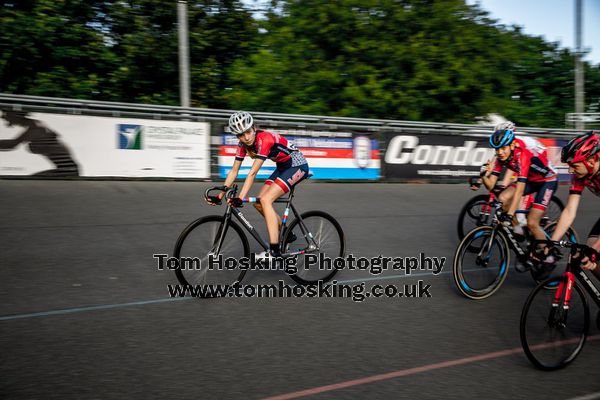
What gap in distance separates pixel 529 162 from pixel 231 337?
4.14 metres

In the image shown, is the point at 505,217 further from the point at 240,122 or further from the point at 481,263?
the point at 240,122

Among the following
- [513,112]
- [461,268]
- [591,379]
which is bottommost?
→ [591,379]

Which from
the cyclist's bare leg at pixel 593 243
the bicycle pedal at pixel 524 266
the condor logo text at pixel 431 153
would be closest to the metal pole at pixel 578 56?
the condor logo text at pixel 431 153

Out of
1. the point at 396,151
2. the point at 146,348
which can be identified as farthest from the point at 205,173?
the point at 146,348

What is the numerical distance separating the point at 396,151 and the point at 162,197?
7368 millimetres

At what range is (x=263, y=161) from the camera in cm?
592

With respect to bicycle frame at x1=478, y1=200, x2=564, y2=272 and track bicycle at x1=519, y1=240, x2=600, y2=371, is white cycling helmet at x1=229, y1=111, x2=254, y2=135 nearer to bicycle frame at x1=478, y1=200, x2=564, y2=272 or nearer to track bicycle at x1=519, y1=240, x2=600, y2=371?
bicycle frame at x1=478, y1=200, x2=564, y2=272

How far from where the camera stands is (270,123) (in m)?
14.6

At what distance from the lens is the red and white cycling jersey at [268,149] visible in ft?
20.0

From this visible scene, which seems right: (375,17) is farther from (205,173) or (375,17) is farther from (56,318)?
(56,318)

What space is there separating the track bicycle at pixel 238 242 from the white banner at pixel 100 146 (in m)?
7.31

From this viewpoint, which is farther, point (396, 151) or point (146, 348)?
point (396, 151)

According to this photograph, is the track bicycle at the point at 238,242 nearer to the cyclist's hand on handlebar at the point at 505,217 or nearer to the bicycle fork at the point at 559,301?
the cyclist's hand on handlebar at the point at 505,217

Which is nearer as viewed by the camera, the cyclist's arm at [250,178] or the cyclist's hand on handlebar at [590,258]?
the cyclist's hand on handlebar at [590,258]
